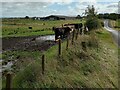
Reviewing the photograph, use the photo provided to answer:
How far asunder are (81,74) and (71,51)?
7.96 feet

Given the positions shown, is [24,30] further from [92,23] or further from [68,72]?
[68,72]

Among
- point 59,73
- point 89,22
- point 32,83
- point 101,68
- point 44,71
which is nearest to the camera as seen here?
point 32,83

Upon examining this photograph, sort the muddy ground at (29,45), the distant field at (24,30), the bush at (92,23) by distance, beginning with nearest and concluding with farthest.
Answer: the muddy ground at (29,45)
the bush at (92,23)
the distant field at (24,30)

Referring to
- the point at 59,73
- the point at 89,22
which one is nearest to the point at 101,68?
the point at 59,73

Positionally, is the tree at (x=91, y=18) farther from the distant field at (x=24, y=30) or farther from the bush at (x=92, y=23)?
the distant field at (x=24, y=30)

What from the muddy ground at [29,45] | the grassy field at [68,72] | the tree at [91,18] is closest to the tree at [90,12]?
the tree at [91,18]

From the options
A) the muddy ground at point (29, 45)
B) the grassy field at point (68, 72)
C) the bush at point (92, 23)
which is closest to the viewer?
the grassy field at point (68, 72)

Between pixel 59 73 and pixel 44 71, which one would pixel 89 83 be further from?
pixel 44 71

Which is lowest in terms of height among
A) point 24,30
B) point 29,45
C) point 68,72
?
point 29,45

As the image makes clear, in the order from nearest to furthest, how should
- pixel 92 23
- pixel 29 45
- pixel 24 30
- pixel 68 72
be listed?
pixel 68 72
pixel 29 45
pixel 92 23
pixel 24 30

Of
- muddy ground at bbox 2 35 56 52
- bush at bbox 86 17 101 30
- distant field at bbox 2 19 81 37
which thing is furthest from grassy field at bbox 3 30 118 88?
distant field at bbox 2 19 81 37

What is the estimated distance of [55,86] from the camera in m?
9.14

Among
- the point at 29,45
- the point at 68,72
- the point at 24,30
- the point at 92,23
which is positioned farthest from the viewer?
the point at 24,30

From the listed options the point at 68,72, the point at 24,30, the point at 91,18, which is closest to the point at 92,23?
the point at 91,18
